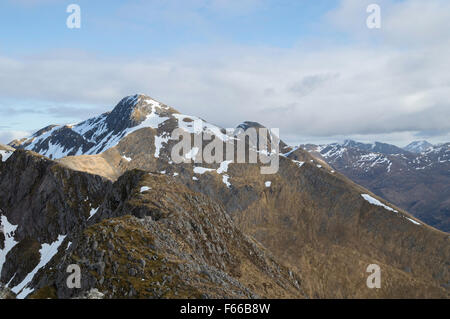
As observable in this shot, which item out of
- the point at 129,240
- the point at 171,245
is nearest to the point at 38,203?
the point at 171,245

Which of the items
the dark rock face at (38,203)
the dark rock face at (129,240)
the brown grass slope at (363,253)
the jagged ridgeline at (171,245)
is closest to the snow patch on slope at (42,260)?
the jagged ridgeline at (171,245)

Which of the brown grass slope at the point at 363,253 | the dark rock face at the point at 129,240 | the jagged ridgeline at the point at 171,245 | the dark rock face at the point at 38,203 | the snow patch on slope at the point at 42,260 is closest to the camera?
the dark rock face at the point at 129,240

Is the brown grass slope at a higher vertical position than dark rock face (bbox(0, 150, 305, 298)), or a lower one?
lower

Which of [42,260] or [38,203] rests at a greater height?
[38,203]

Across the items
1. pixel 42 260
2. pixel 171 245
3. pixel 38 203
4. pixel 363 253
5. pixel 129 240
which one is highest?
pixel 38 203

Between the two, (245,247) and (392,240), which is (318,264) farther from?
(245,247)

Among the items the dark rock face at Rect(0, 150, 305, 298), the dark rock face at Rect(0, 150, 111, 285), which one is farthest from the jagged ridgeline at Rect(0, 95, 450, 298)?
the dark rock face at Rect(0, 150, 111, 285)

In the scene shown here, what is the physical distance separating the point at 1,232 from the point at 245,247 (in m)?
116

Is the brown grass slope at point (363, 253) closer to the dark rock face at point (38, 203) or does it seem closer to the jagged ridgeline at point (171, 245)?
the jagged ridgeline at point (171, 245)

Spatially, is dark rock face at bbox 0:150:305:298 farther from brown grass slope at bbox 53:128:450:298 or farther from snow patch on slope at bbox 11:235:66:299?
brown grass slope at bbox 53:128:450:298

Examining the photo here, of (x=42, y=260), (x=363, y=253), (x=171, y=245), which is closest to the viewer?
(x=171, y=245)

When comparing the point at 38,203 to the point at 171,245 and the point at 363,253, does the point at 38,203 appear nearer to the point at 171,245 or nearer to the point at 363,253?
the point at 171,245
